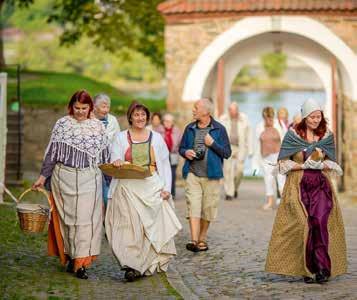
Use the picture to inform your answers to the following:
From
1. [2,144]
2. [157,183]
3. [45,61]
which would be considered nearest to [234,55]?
[2,144]

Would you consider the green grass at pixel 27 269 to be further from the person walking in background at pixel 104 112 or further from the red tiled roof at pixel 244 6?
the red tiled roof at pixel 244 6

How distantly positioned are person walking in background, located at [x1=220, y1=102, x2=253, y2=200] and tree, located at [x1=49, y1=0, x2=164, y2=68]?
39.7 feet

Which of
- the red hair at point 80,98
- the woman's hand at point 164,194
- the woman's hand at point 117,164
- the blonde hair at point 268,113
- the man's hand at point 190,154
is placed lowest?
the woman's hand at point 164,194

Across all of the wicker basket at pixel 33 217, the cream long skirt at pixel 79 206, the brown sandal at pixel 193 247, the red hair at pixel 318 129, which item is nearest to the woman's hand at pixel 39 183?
the cream long skirt at pixel 79 206

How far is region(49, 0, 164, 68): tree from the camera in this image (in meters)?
32.0

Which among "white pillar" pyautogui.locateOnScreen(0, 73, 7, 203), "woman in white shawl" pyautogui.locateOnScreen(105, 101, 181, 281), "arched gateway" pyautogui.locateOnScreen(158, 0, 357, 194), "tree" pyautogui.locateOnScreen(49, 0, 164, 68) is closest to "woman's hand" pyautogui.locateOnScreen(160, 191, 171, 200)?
"woman in white shawl" pyautogui.locateOnScreen(105, 101, 181, 281)

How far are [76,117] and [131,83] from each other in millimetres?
77214

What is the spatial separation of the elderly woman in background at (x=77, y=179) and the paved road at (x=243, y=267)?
3.34ft

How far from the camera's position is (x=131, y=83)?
8856 cm

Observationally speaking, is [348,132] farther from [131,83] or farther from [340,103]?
[131,83]

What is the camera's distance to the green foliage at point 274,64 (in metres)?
95.2

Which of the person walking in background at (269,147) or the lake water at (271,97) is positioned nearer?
the person walking in background at (269,147)

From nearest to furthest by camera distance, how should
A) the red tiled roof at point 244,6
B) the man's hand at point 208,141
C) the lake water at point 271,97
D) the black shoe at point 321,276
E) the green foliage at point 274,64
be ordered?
the black shoe at point 321,276 < the man's hand at point 208,141 < the red tiled roof at point 244,6 < the lake water at point 271,97 < the green foliage at point 274,64

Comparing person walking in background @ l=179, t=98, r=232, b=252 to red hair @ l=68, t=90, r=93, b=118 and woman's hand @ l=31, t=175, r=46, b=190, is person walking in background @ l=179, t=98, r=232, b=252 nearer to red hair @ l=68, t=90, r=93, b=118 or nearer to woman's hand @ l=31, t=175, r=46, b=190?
red hair @ l=68, t=90, r=93, b=118
